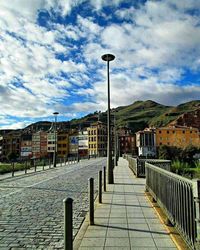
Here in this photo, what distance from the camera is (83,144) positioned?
392ft

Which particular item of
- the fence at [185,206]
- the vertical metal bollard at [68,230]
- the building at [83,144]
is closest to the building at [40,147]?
the building at [83,144]

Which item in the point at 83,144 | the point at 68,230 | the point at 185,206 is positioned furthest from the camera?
the point at 83,144

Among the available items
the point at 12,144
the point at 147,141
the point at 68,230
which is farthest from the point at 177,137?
the point at 68,230

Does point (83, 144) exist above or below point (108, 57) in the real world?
below

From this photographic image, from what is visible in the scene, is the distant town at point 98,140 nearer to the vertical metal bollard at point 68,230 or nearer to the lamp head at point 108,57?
the lamp head at point 108,57

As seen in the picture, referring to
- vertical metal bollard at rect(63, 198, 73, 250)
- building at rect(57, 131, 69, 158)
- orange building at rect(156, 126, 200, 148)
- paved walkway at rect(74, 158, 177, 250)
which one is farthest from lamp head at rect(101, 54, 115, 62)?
building at rect(57, 131, 69, 158)

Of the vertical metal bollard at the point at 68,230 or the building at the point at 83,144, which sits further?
the building at the point at 83,144

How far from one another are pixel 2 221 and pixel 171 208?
4051 millimetres

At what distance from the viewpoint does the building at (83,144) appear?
11912 centimetres

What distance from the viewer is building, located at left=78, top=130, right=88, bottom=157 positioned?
119 metres

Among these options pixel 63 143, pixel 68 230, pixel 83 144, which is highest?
pixel 63 143

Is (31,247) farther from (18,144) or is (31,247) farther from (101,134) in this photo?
(18,144)

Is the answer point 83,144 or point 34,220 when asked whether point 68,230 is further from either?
point 83,144

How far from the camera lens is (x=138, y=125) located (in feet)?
647
